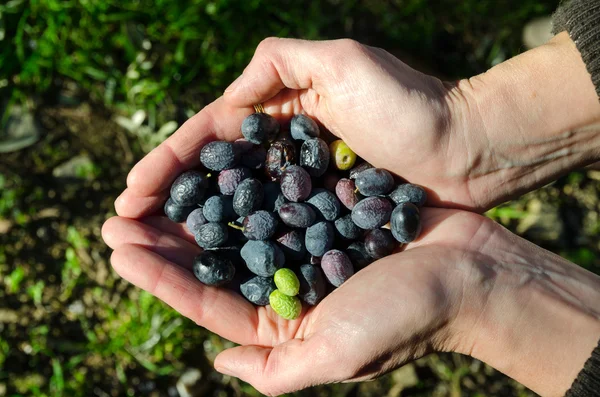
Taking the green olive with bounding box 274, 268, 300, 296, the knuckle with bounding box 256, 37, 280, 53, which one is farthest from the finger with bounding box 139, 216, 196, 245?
the knuckle with bounding box 256, 37, 280, 53

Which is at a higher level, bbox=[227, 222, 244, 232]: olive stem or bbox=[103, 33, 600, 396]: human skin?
bbox=[103, 33, 600, 396]: human skin

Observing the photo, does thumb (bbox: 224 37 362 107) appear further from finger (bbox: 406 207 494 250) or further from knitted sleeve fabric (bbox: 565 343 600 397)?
knitted sleeve fabric (bbox: 565 343 600 397)

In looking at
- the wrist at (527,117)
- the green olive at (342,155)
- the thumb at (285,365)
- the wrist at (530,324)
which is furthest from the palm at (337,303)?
the green olive at (342,155)

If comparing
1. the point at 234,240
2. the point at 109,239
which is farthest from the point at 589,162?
the point at 109,239

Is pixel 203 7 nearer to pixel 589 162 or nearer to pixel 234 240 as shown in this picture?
pixel 234 240

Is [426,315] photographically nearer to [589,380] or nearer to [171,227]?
[589,380]

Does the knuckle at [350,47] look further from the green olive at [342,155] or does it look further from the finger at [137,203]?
the finger at [137,203]
